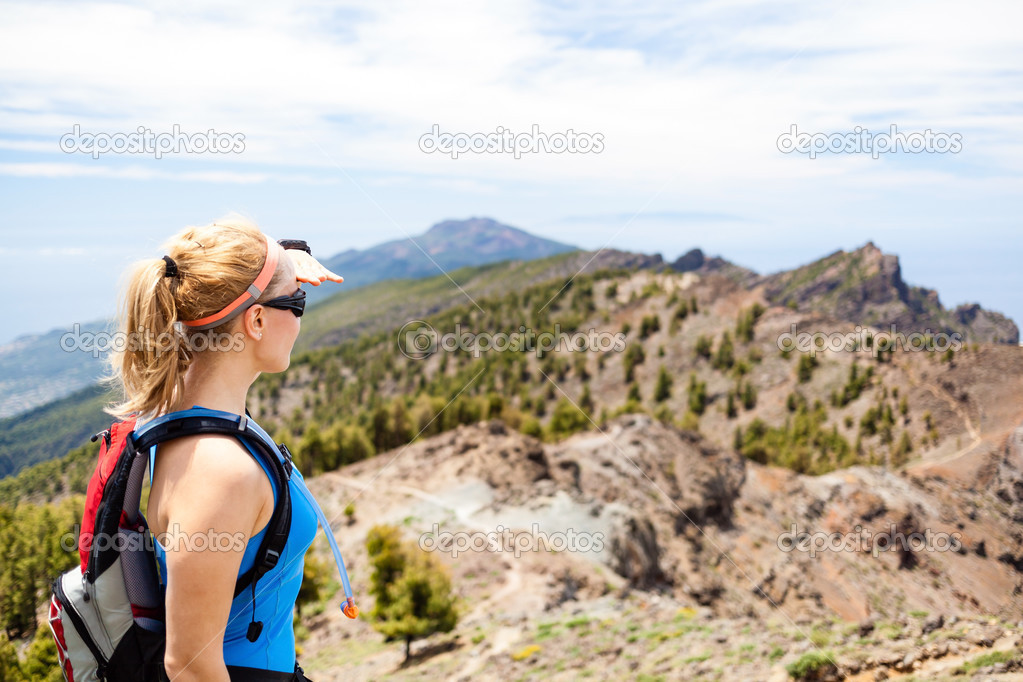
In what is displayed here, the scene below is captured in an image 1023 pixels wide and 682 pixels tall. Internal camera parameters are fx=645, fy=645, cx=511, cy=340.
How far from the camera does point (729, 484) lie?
4309 cm

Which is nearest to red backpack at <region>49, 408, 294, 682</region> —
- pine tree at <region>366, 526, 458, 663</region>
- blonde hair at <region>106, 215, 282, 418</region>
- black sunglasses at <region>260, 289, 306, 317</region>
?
blonde hair at <region>106, 215, 282, 418</region>

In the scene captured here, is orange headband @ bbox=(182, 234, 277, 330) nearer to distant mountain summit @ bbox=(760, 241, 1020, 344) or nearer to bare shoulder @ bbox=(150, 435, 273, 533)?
bare shoulder @ bbox=(150, 435, 273, 533)

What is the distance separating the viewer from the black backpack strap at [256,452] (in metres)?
2.40

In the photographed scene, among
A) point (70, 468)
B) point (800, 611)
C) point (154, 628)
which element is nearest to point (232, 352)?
point (154, 628)

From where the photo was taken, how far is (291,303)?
278 cm

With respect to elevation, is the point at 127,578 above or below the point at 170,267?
below

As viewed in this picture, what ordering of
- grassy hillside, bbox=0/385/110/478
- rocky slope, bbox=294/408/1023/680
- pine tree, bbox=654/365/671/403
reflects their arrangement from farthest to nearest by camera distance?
pine tree, bbox=654/365/671/403, grassy hillside, bbox=0/385/110/478, rocky slope, bbox=294/408/1023/680

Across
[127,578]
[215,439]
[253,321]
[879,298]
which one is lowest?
[127,578]

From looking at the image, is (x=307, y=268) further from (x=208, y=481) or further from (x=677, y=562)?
(x=677, y=562)

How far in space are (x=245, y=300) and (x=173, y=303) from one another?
0.26 m

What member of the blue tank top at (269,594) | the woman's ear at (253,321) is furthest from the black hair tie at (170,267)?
the blue tank top at (269,594)

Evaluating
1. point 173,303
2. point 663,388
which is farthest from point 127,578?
point 663,388

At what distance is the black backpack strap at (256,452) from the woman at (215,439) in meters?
0.04

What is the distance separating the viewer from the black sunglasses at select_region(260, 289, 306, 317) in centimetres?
273
